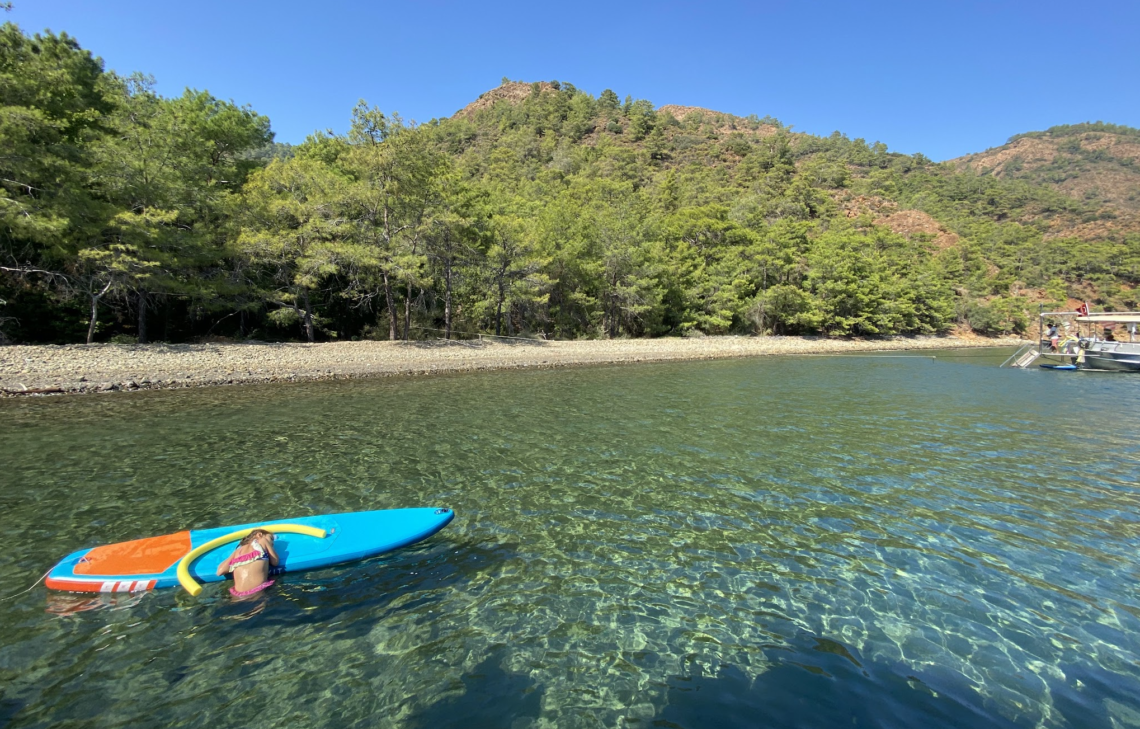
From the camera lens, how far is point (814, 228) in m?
59.5

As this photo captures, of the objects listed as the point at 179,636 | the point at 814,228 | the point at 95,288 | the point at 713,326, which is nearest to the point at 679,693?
the point at 179,636

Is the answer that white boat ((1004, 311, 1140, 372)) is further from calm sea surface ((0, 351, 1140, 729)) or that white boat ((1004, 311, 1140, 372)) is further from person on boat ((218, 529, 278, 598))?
person on boat ((218, 529, 278, 598))

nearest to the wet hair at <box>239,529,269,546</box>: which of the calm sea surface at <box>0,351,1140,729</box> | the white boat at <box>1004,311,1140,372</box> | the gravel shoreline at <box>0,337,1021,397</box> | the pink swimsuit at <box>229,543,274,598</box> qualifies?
the pink swimsuit at <box>229,543,274,598</box>

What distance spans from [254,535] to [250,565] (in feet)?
1.18

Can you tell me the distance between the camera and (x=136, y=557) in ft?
16.0

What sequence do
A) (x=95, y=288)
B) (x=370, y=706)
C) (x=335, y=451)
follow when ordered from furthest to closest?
(x=95, y=288), (x=335, y=451), (x=370, y=706)

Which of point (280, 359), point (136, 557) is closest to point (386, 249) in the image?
point (280, 359)

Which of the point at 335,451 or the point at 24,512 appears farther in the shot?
the point at 335,451

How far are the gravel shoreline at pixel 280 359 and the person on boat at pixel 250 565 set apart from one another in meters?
16.4

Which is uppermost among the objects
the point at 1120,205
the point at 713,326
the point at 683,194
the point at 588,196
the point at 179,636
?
the point at 1120,205

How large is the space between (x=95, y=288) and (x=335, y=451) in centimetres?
2011

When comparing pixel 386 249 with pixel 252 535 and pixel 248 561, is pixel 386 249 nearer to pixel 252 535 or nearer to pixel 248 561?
pixel 252 535

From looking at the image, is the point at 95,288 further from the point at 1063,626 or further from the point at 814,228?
the point at 814,228

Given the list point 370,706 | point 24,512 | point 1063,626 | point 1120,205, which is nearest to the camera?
point 370,706
